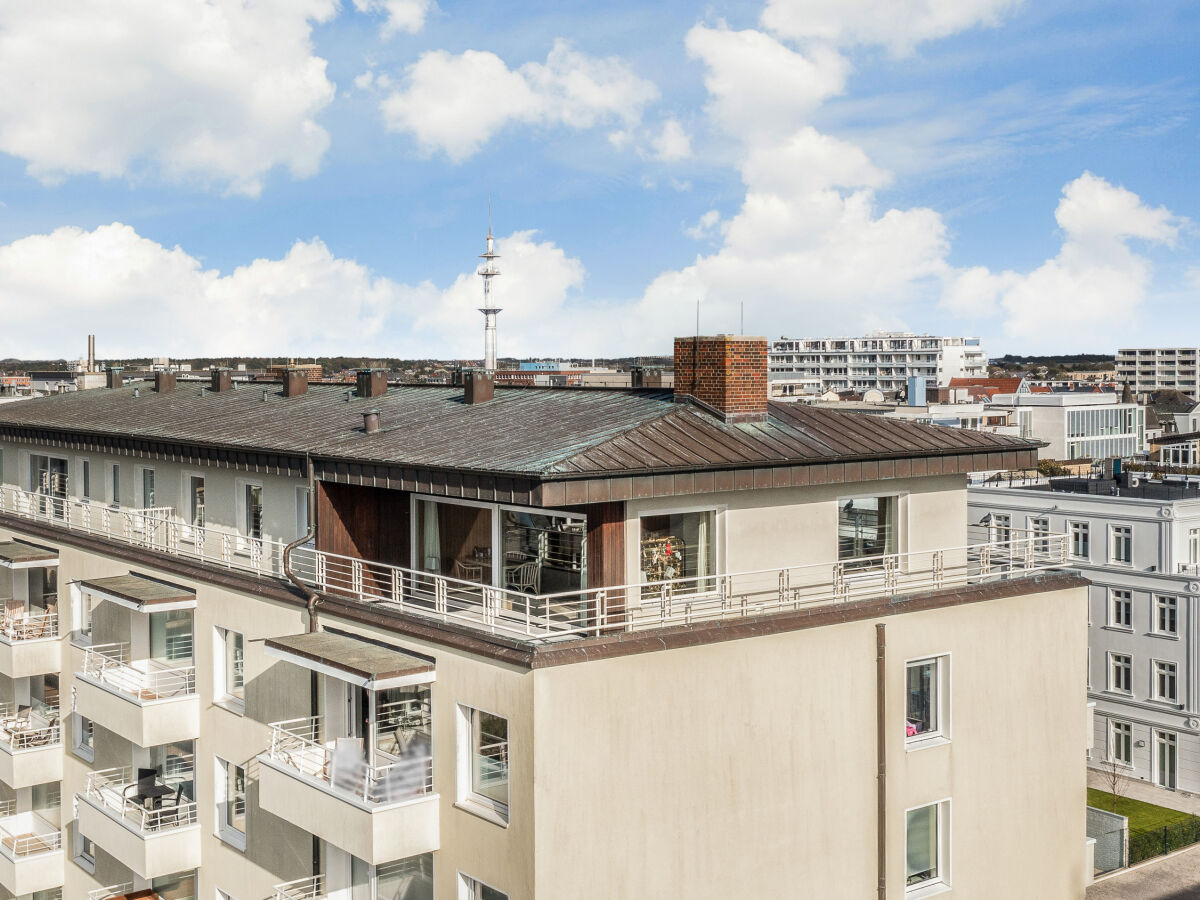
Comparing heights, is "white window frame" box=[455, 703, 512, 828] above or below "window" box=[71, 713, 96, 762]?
above

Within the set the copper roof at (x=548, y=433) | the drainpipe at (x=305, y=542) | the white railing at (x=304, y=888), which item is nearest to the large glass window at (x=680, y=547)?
the copper roof at (x=548, y=433)

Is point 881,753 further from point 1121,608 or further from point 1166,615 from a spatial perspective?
point 1121,608

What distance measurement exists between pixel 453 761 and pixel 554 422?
6528 mm

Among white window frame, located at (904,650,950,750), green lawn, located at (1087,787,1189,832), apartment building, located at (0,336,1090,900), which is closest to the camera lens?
apartment building, located at (0,336,1090,900)

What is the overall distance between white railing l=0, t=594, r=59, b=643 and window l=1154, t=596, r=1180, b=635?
3984 cm

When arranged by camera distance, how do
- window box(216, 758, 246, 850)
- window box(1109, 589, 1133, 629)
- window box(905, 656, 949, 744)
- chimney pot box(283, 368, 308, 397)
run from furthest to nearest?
window box(1109, 589, 1133, 629) → chimney pot box(283, 368, 308, 397) → window box(216, 758, 246, 850) → window box(905, 656, 949, 744)

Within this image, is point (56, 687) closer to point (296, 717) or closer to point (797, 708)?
point (296, 717)

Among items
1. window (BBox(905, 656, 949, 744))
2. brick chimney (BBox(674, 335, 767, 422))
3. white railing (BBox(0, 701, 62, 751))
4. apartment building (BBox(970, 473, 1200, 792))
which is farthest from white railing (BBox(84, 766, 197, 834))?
apartment building (BBox(970, 473, 1200, 792))

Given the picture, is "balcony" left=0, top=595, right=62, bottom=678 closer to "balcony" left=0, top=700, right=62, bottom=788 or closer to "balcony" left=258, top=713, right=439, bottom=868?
"balcony" left=0, top=700, right=62, bottom=788

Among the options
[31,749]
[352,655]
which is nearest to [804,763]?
[352,655]

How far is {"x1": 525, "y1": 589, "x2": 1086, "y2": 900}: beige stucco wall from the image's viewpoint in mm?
15930

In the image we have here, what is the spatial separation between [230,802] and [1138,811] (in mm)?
34741

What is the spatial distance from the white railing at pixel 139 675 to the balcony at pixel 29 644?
3.34 m

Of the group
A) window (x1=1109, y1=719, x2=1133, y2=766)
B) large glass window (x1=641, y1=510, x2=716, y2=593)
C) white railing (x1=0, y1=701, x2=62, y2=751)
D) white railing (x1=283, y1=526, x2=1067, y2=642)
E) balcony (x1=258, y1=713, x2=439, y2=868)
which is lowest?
window (x1=1109, y1=719, x2=1133, y2=766)
